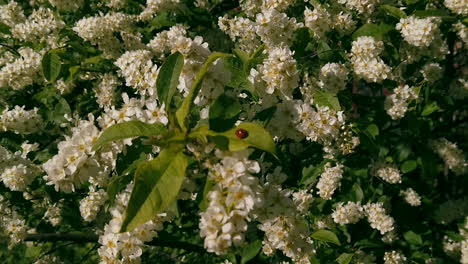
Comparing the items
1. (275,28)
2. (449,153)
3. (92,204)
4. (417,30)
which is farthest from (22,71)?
(449,153)

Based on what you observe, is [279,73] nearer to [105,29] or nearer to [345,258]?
[345,258]

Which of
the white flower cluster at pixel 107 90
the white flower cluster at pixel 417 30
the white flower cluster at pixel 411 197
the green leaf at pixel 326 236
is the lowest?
the white flower cluster at pixel 411 197

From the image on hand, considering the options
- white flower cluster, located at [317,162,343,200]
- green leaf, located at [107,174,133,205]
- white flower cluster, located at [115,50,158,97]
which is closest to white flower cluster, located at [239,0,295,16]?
white flower cluster, located at [115,50,158,97]

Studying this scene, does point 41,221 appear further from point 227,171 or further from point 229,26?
point 227,171

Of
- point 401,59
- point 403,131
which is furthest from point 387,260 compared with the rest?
point 401,59

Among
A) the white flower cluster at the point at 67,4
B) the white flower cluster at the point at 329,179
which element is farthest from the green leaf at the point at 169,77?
the white flower cluster at the point at 67,4

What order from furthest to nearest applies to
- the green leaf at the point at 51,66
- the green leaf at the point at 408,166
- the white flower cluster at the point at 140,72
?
the green leaf at the point at 408,166, the green leaf at the point at 51,66, the white flower cluster at the point at 140,72

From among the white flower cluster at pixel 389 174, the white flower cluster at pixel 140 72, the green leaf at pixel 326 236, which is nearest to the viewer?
the white flower cluster at pixel 140 72

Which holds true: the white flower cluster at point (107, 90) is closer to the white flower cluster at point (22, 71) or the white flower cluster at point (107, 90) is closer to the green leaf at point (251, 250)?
the white flower cluster at point (22, 71)
